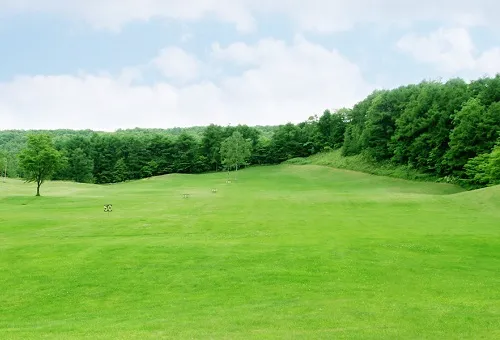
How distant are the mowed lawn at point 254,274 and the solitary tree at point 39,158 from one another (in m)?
25.8

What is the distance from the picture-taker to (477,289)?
19.7 meters

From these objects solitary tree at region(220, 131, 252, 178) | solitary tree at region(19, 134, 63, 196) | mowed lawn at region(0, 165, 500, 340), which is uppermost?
solitary tree at region(220, 131, 252, 178)

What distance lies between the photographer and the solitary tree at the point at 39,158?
2692 inches

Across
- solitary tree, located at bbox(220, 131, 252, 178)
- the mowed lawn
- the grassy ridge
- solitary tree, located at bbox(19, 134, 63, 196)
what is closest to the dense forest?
the grassy ridge

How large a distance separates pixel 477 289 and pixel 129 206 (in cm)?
4152

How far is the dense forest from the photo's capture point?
247ft

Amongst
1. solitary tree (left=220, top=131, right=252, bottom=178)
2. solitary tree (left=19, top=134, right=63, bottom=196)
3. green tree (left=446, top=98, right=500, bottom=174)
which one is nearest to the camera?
solitary tree (left=19, top=134, right=63, bottom=196)

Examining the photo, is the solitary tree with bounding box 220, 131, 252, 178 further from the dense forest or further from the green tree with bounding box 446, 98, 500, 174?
the green tree with bounding box 446, 98, 500, 174

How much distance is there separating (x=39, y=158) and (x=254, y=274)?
56220 millimetres

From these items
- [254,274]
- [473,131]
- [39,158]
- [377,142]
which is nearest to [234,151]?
[377,142]

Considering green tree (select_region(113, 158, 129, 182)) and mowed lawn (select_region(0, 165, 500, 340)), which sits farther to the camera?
green tree (select_region(113, 158, 129, 182))

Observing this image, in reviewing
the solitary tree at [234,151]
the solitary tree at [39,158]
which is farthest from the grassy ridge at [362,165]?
the solitary tree at [39,158]

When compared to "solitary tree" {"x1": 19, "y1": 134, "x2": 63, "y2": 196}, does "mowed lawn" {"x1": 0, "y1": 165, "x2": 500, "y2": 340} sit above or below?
below

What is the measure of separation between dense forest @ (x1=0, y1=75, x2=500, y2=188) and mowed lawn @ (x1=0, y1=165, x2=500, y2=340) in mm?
34989
